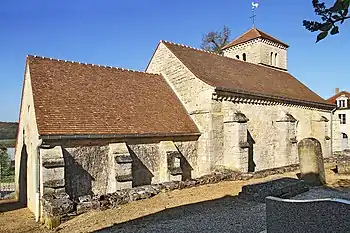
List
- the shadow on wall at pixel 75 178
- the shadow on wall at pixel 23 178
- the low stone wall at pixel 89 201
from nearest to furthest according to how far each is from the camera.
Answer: the low stone wall at pixel 89 201, the shadow on wall at pixel 75 178, the shadow on wall at pixel 23 178

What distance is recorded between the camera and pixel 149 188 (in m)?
11.1

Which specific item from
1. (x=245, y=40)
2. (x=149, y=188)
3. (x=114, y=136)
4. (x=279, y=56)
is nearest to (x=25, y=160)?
(x=114, y=136)

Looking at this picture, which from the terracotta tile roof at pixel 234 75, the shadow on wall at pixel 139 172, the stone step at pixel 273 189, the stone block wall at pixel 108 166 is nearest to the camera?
the stone step at pixel 273 189

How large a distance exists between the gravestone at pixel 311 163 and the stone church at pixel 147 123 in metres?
3.63

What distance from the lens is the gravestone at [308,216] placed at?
4.50 meters

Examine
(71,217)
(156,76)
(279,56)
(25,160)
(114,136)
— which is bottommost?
(71,217)

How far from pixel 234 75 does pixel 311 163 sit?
29.9 feet

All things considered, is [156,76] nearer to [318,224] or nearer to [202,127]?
[202,127]

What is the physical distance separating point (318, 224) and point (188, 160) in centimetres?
1150

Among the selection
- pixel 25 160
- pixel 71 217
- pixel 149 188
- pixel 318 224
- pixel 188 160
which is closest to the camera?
pixel 318 224

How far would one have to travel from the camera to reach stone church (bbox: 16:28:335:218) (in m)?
12.3

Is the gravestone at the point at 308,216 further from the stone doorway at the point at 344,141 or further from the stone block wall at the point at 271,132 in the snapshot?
the stone doorway at the point at 344,141

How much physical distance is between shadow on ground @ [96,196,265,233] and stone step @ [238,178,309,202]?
1.30ft

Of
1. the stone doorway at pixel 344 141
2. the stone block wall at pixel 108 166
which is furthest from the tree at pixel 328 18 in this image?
the stone doorway at pixel 344 141
